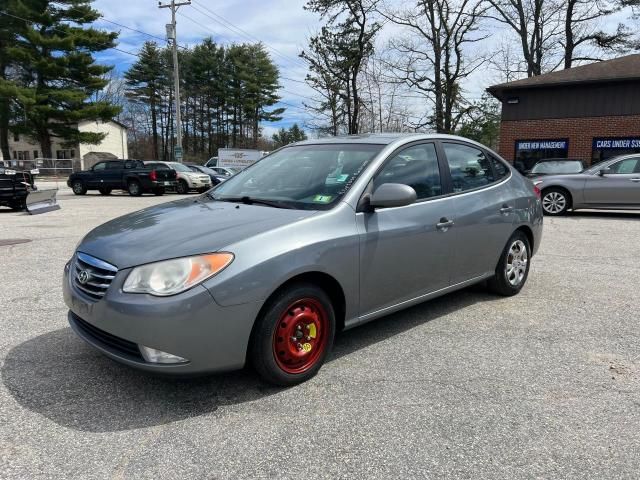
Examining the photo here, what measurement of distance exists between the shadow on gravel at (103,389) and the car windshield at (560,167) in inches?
415

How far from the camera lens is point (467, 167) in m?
4.50

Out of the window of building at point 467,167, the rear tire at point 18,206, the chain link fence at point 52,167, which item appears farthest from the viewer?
the chain link fence at point 52,167

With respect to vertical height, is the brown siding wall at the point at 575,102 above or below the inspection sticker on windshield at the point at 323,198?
above

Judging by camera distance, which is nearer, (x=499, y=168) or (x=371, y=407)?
(x=371, y=407)

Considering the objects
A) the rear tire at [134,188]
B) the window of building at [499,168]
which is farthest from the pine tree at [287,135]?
the window of building at [499,168]

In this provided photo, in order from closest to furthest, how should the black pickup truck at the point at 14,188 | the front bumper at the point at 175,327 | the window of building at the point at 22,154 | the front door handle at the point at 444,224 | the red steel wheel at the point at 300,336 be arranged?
the front bumper at the point at 175,327
the red steel wheel at the point at 300,336
the front door handle at the point at 444,224
the black pickup truck at the point at 14,188
the window of building at the point at 22,154

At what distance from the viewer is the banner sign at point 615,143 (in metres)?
18.6

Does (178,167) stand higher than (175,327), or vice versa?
(178,167)

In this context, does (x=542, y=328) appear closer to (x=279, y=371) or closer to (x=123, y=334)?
(x=279, y=371)

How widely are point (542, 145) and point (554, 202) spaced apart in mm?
9102

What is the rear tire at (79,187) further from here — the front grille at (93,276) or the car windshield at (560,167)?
the front grille at (93,276)

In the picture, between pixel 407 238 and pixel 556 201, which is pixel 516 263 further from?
pixel 556 201

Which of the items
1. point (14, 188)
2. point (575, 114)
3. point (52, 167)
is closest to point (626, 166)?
point (575, 114)

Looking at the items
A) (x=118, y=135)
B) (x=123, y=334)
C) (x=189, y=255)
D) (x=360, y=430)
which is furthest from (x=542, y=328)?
(x=118, y=135)
